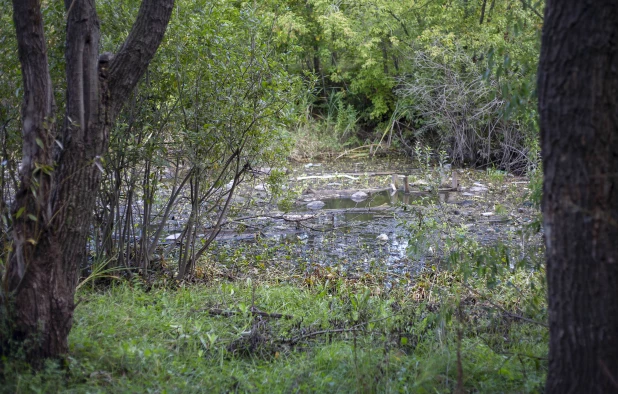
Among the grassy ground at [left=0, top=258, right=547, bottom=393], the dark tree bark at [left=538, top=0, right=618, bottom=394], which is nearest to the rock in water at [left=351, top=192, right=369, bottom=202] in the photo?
the grassy ground at [left=0, top=258, right=547, bottom=393]

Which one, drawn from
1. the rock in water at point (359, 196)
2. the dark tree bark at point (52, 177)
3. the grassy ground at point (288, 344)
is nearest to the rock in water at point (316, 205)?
the rock in water at point (359, 196)

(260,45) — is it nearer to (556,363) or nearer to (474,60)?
(556,363)

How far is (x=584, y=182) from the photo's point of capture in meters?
2.70

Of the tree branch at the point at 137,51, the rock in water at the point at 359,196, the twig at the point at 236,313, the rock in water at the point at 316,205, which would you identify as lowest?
the twig at the point at 236,313

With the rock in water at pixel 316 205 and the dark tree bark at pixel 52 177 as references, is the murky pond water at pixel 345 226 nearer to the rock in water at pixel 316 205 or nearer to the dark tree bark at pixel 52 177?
the rock in water at pixel 316 205

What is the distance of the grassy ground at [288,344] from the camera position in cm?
381

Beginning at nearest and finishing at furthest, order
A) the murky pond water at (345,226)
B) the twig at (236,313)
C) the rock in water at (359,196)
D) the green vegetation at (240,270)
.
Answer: the green vegetation at (240,270), the twig at (236,313), the murky pond water at (345,226), the rock in water at (359,196)

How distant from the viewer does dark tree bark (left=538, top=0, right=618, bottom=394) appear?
2686mm

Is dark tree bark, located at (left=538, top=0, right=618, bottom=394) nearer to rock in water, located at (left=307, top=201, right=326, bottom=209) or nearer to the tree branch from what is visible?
the tree branch

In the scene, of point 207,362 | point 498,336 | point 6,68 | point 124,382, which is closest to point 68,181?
point 124,382

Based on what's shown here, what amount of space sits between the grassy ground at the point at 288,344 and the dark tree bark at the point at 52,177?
299 millimetres

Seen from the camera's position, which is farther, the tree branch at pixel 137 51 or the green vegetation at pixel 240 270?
the tree branch at pixel 137 51

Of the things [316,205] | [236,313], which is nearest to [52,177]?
[236,313]

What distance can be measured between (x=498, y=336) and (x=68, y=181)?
3383mm
